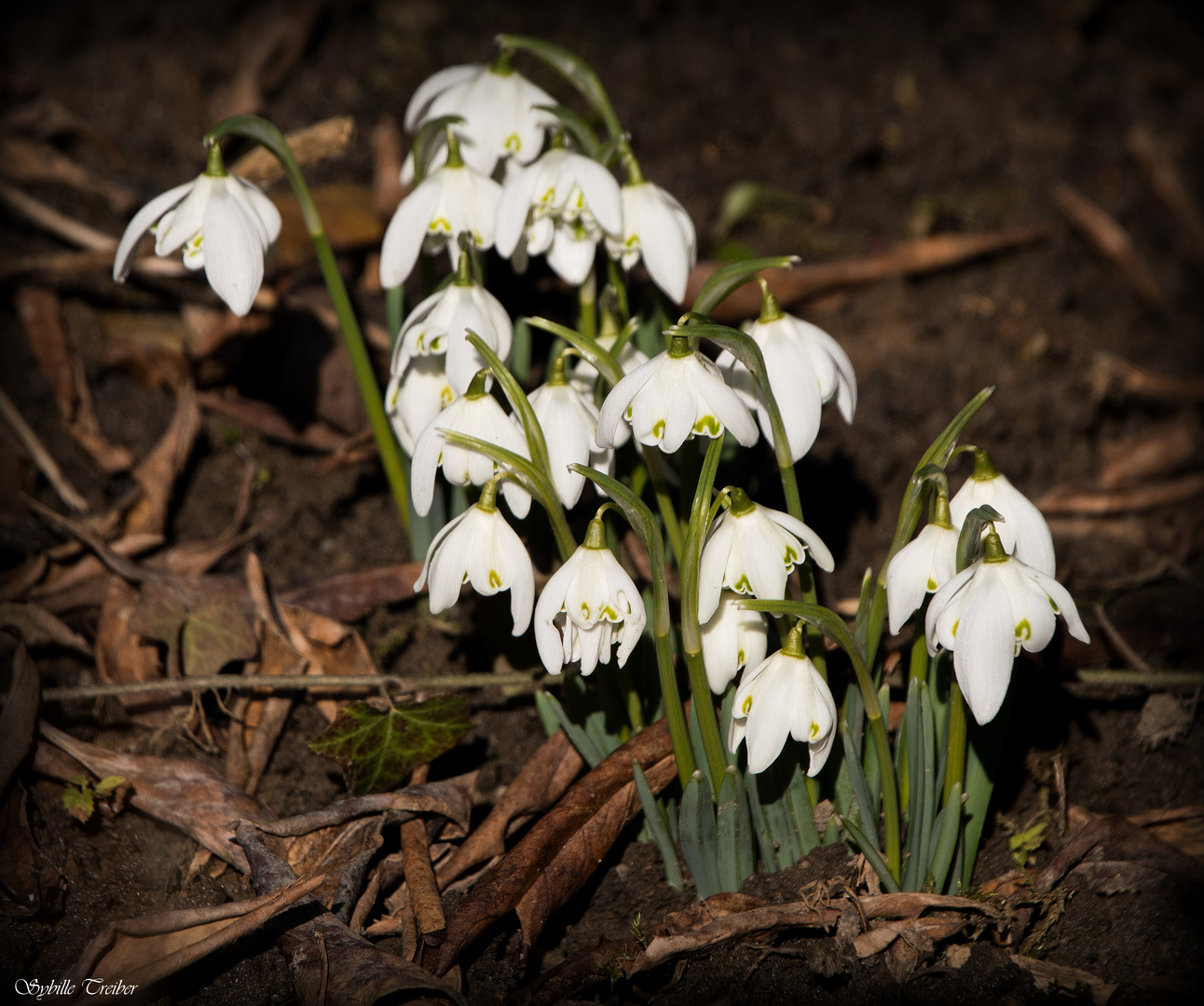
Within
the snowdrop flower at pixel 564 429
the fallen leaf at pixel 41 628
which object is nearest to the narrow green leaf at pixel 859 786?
the snowdrop flower at pixel 564 429

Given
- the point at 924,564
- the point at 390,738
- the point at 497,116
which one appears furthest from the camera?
the point at 497,116

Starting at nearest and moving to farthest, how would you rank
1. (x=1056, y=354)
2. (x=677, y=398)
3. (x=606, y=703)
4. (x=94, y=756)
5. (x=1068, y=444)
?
(x=677, y=398) < (x=606, y=703) < (x=94, y=756) < (x=1068, y=444) < (x=1056, y=354)

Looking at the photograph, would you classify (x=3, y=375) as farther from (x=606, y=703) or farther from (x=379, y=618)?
(x=606, y=703)

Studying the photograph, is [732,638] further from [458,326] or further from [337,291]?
[337,291]

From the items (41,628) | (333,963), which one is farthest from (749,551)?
(41,628)

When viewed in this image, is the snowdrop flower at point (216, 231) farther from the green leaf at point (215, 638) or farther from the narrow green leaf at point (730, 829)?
the narrow green leaf at point (730, 829)

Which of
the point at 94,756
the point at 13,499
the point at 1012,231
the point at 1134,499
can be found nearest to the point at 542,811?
the point at 94,756

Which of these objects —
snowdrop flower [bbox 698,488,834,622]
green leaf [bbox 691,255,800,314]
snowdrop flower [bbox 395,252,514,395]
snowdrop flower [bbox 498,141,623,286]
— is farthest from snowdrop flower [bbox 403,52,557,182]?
snowdrop flower [bbox 698,488,834,622]
